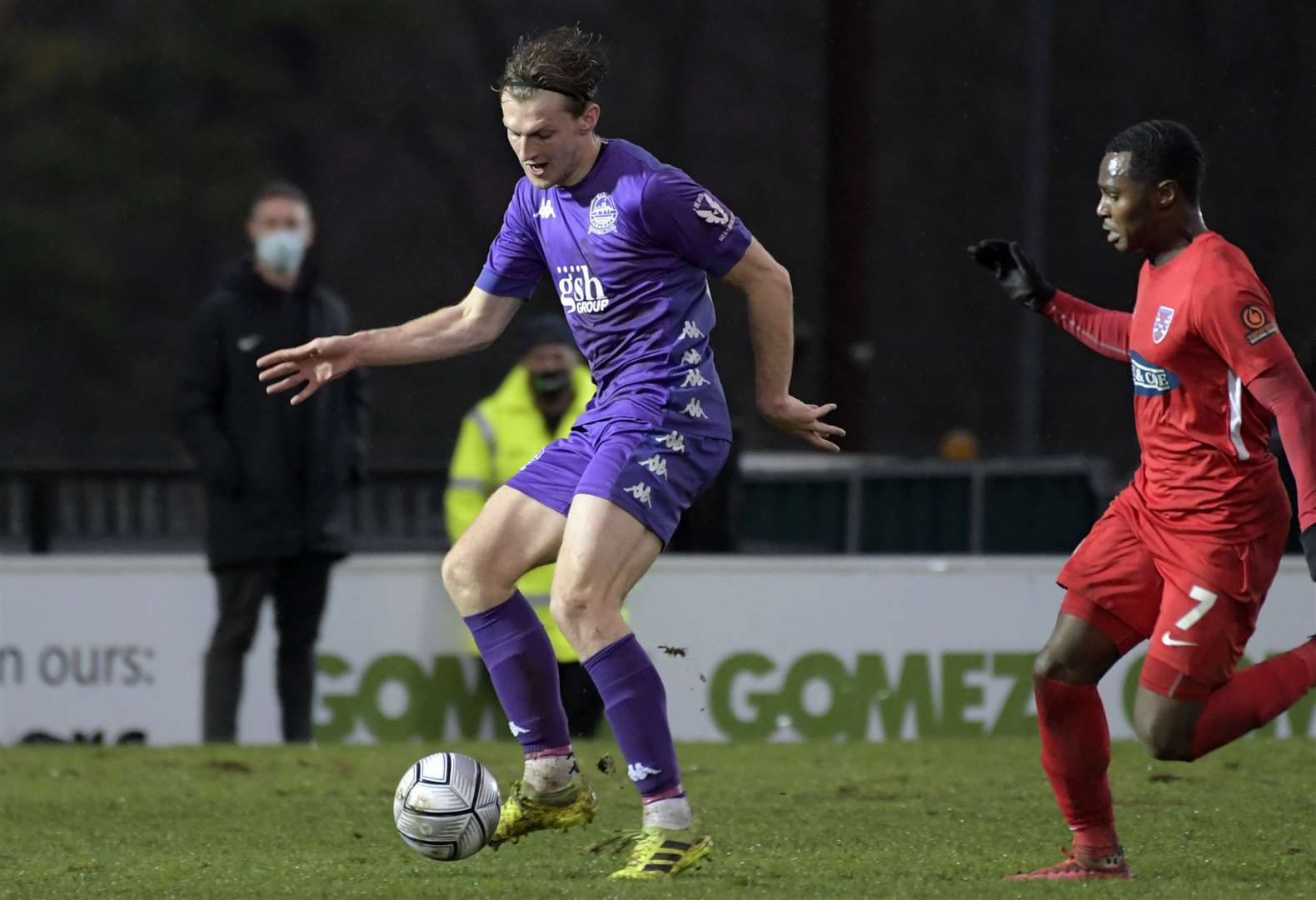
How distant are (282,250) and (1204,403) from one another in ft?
15.2

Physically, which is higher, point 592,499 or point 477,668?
point 592,499

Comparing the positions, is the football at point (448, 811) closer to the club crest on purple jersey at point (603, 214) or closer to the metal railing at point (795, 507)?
the club crest on purple jersey at point (603, 214)

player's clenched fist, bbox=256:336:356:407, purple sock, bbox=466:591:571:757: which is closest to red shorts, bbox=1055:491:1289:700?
purple sock, bbox=466:591:571:757

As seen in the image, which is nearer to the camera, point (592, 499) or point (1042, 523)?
point (592, 499)

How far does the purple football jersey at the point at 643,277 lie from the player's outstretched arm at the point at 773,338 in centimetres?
6

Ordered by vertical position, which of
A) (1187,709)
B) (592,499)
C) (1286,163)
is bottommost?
(1187,709)

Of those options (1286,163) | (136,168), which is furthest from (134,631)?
(136,168)

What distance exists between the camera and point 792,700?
922 centimetres

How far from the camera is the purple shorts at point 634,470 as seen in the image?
17.5 ft

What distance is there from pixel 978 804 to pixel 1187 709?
1978 millimetres

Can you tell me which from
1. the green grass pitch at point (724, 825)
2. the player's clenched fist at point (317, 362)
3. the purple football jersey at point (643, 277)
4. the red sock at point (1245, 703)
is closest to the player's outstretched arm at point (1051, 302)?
the purple football jersey at point (643, 277)

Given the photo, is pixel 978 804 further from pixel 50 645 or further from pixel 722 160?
pixel 722 160

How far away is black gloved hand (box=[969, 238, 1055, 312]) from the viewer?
574 centimetres

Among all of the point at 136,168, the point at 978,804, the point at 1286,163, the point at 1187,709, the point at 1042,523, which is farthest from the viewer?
the point at 136,168
